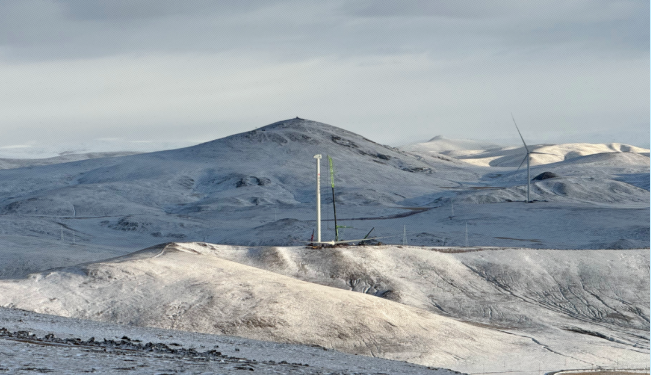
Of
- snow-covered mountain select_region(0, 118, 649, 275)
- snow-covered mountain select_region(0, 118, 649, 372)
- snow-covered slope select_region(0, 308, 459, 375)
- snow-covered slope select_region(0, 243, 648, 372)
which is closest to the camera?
snow-covered slope select_region(0, 308, 459, 375)

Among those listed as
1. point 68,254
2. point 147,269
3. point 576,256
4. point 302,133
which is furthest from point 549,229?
point 302,133

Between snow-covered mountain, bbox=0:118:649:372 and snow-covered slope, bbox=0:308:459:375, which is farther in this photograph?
snow-covered mountain, bbox=0:118:649:372

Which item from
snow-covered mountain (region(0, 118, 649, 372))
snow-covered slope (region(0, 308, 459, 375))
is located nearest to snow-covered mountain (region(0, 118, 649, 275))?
snow-covered mountain (region(0, 118, 649, 372))

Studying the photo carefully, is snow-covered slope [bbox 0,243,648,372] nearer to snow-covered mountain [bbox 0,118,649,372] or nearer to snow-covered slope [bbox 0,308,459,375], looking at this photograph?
snow-covered mountain [bbox 0,118,649,372]

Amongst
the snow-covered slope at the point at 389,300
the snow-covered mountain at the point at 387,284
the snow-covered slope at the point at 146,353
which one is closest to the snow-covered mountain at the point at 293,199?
the snow-covered mountain at the point at 387,284

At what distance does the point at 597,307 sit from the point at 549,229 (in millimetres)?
39887

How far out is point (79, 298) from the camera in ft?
90.1

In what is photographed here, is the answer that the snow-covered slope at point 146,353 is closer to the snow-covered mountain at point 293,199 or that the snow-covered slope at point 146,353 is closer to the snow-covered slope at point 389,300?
the snow-covered slope at point 389,300

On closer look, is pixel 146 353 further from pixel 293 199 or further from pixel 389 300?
pixel 293 199

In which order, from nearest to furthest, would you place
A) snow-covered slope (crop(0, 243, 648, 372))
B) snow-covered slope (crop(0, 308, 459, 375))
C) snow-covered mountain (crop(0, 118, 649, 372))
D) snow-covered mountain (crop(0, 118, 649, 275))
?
A: 1. snow-covered slope (crop(0, 308, 459, 375))
2. snow-covered slope (crop(0, 243, 648, 372))
3. snow-covered mountain (crop(0, 118, 649, 372))
4. snow-covered mountain (crop(0, 118, 649, 275))

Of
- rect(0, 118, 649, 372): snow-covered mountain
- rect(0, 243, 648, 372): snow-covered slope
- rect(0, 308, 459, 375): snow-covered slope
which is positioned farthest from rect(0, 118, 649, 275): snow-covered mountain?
rect(0, 308, 459, 375): snow-covered slope

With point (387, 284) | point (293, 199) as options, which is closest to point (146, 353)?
point (387, 284)

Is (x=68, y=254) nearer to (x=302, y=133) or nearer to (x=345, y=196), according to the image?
(x=345, y=196)

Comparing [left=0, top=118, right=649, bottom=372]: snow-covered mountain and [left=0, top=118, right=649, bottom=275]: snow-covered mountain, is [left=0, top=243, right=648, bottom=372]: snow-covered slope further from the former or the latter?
[left=0, top=118, right=649, bottom=275]: snow-covered mountain
